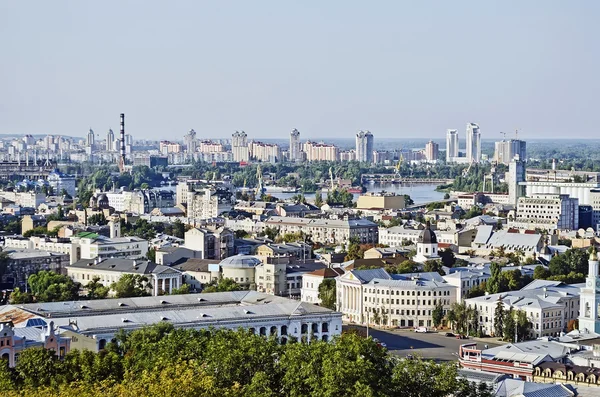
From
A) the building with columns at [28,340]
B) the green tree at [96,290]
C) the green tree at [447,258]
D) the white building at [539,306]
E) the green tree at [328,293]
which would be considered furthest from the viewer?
the green tree at [447,258]

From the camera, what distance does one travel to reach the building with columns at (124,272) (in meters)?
27.4

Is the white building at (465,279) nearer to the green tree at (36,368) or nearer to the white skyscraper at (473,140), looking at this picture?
the green tree at (36,368)

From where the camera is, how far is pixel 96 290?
26.9 m

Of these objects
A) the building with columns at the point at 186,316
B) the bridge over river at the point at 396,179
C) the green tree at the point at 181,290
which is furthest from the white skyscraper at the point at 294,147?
the building with columns at the point at 186,316

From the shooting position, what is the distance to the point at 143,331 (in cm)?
1773

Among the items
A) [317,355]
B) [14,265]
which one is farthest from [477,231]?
[317,355]

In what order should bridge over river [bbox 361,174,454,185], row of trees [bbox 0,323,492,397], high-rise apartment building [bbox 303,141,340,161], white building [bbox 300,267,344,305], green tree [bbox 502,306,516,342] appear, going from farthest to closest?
1. high-rise apartment building [bbox 303,141,340,161]
2. bridge over river [bbox 361,174,454,185]
3. white building [bbox 300,267,344,305]
4. green tree [bbox 502,306,516,342]
5. row of trees [bbox 0,323,492,397]

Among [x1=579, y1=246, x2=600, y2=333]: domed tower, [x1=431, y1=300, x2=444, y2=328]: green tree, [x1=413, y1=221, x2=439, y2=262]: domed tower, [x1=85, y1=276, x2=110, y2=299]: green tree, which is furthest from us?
[x1=413, y1=221, x2=439, y2=262]: domed tower

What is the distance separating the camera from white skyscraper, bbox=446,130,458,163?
130 metres

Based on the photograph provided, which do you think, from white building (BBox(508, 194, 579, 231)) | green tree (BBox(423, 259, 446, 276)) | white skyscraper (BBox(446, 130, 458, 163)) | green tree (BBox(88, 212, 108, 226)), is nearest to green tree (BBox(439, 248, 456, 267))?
green tree (BBox(423, 259, 446, 276))

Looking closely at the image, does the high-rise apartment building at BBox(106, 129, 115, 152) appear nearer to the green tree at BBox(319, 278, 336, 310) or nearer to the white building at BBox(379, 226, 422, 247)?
the white building at BBox(379, 226, 422, 247)

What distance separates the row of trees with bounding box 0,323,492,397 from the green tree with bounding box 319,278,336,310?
9654mm

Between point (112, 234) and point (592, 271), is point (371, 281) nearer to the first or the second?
point (592, 271)

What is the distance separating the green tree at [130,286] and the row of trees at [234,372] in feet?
30.5
